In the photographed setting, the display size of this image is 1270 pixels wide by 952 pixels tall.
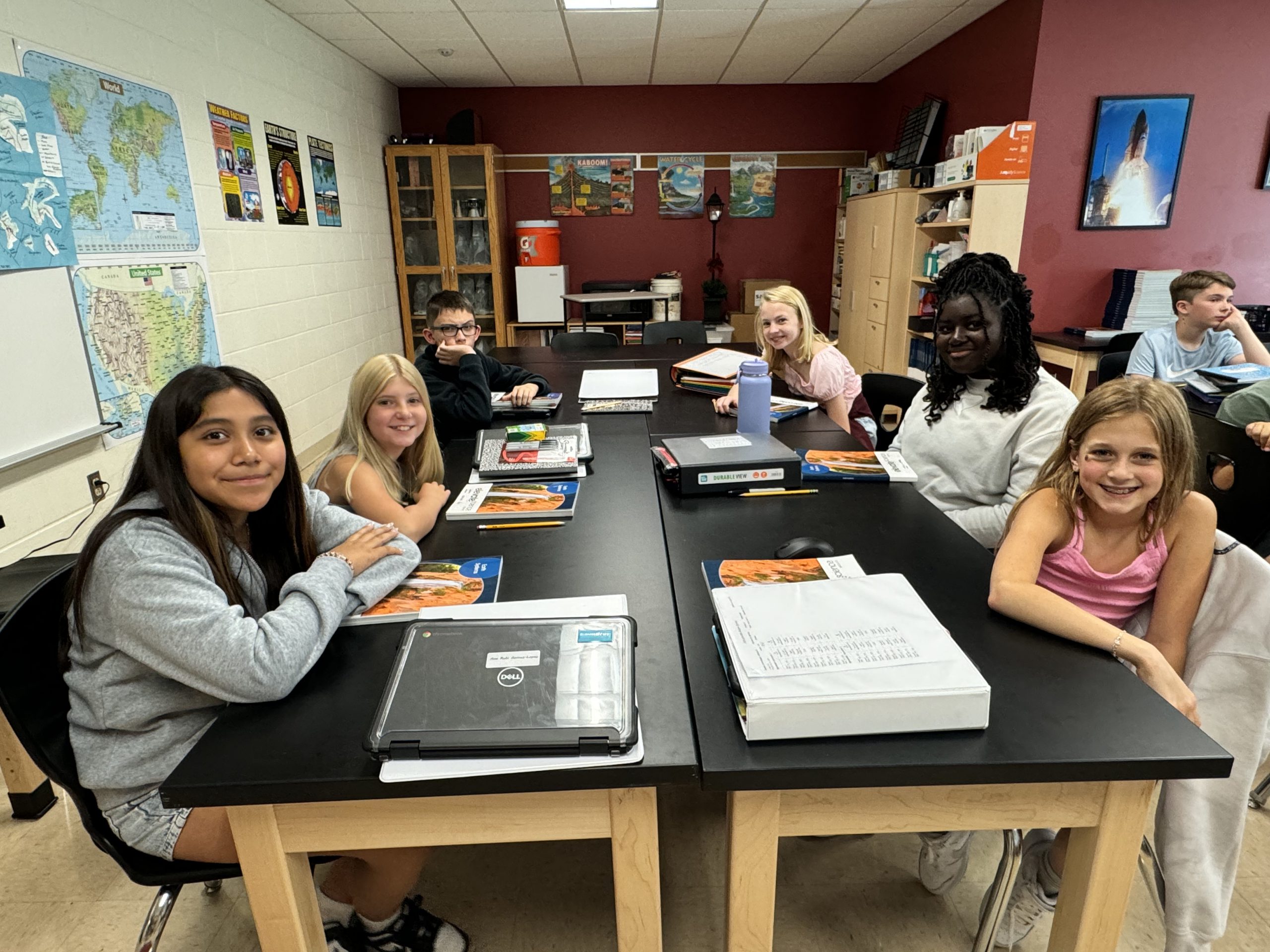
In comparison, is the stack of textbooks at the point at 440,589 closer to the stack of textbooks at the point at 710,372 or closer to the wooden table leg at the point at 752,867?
the wooden table leg at the point at 752,867

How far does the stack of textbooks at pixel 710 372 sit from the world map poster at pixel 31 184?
216 centimetres

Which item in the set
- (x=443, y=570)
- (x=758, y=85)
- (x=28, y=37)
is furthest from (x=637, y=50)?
(x=443, y=570)

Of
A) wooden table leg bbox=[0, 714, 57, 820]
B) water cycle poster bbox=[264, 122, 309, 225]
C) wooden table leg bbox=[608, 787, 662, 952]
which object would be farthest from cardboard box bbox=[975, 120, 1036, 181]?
wooden table leg bbox=[0, 714, 57, 820]

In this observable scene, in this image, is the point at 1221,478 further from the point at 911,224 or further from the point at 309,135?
the point at 309,135

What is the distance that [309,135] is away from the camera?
14.9 feet

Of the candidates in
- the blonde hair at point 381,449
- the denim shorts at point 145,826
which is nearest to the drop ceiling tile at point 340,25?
the blonde hair at point 381,449

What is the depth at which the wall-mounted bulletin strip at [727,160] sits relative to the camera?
6.55 m

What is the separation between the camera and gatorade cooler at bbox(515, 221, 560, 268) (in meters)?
6.32

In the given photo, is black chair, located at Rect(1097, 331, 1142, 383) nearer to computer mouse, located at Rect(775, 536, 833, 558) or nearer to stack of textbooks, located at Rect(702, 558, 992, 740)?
computer mouse, located at Rect(775, 536, 833, 558)

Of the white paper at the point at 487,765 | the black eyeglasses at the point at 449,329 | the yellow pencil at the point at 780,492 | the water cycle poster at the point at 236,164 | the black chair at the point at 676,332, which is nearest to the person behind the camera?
the white paper at the point at 487,765

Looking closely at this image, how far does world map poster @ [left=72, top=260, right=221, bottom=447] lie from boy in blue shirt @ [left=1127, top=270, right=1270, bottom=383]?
163 inches

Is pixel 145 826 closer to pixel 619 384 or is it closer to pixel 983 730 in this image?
pixel 983 730

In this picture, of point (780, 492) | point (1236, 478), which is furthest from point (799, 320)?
point (1236, 478)

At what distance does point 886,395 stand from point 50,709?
2644 mm
